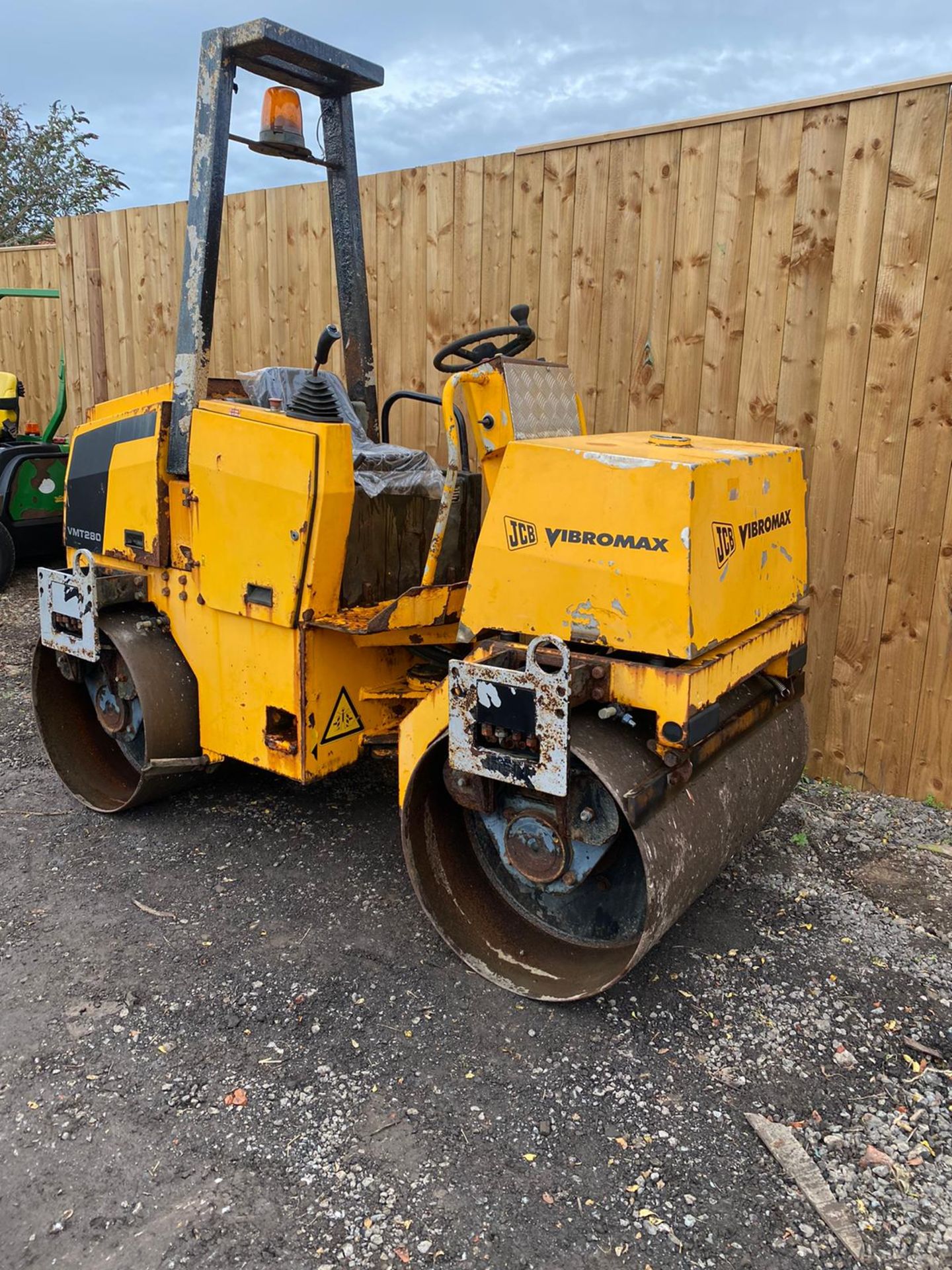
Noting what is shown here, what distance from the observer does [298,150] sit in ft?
12.1

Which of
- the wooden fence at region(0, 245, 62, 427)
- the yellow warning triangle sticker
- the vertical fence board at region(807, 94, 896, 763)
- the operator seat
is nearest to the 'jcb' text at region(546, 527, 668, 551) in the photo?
the operator seat

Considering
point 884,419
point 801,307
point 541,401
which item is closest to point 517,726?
point 541,401

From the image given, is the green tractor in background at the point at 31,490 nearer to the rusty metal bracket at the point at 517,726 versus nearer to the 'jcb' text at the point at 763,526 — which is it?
the rusty metal bracket at the point at 517,726

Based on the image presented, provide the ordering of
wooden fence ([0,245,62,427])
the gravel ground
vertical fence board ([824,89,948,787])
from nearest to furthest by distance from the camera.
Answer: the gravel ground → vertical fence board ([824,89,948,787]) → wooden fence ([0,245,62,427])

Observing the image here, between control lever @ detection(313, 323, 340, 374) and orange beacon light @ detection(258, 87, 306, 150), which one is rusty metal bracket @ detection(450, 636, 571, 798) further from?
orange beacon light @ detection(258, 87, 306, 150)

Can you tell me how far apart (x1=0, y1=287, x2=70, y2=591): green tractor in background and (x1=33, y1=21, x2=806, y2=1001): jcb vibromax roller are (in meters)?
3.79

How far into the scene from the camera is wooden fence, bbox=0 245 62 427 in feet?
30.7

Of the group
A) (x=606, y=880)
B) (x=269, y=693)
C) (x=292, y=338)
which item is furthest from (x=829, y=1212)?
(x=292, y=338)

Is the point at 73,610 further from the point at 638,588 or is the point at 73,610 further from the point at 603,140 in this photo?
the point at 603,140

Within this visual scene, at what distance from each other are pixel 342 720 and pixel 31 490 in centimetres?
521

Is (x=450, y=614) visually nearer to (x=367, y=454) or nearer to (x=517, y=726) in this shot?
(x=367, y=454)

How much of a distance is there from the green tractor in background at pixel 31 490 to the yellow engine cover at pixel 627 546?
5765 millimetres

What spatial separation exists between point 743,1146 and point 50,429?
24.2ft

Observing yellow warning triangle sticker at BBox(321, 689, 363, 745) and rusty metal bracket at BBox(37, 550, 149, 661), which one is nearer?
yellow warning triangle sticker at BBox(321, 689, 363, 745)
